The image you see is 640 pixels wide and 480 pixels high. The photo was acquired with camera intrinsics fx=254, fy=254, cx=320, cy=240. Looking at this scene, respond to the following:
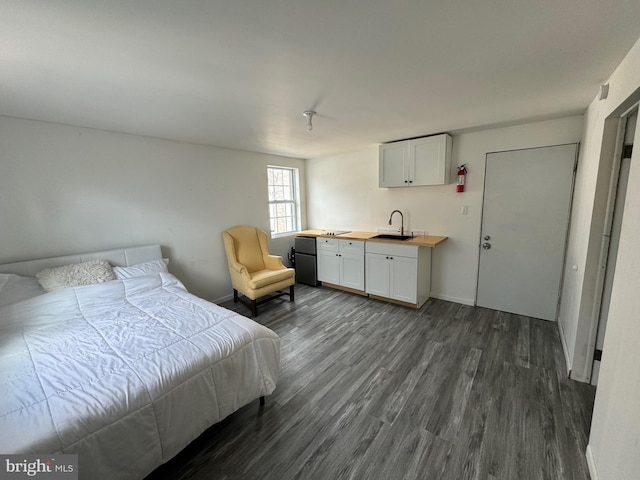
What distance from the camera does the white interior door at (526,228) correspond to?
110 inches

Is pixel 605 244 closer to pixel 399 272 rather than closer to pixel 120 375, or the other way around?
pixel 399 272

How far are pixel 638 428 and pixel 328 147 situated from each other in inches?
150

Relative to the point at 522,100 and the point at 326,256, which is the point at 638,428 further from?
the point at 326,256

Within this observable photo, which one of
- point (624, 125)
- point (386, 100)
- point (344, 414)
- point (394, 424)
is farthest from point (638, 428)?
point (386, 100)

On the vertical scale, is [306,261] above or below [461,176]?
below

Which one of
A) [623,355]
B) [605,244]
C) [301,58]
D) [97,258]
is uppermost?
[301,58]

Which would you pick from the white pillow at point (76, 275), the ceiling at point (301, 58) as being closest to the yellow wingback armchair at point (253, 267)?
the white pillow at point (76, 275)

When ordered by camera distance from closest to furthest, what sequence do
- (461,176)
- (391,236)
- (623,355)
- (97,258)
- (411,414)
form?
1. (623,355)
2. (411,414)
3. (97,258)
4. (461,176)
5. (391,236)

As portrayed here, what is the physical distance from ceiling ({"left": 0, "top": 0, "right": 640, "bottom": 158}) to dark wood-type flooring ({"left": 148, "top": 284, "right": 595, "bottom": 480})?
2269mm

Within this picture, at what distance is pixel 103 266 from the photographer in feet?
8.30

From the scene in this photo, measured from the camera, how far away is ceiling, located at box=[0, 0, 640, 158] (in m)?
1.10

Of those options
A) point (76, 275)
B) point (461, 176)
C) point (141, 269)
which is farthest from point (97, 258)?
point (461, 176)

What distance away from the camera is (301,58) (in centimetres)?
147

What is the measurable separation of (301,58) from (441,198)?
278 cm
